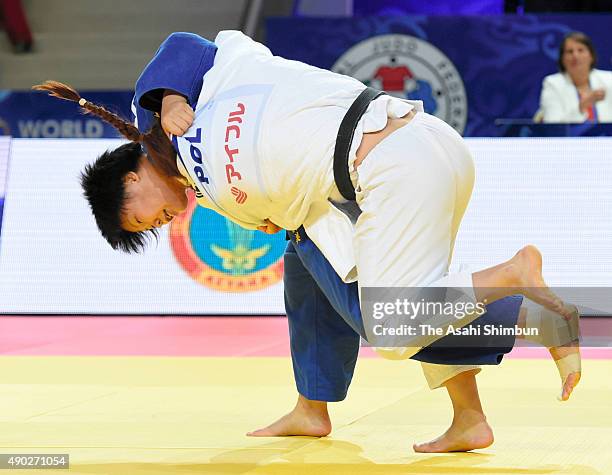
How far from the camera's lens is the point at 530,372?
3.93m

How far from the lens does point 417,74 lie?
8.38m

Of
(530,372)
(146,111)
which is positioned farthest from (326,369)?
(530,372)

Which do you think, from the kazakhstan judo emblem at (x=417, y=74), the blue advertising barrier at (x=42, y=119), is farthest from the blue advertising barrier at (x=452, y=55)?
the blue advertising barrier at (x=42, y=119)

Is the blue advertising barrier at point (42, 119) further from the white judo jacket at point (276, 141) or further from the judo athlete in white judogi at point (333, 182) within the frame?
the white judo jacket at point (276, 141)

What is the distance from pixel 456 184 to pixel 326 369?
0.71m

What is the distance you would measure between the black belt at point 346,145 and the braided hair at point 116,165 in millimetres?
493

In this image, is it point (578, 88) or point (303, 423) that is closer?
point (303, 423)

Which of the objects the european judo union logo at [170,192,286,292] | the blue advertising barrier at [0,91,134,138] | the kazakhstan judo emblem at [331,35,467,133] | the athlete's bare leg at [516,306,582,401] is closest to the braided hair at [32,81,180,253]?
the athlete's bare leg at [516,306,582,401]

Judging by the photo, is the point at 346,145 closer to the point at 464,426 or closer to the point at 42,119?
the point at 464,426

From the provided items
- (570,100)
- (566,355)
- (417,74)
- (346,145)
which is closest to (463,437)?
(566,355)

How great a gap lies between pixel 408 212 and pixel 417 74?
620cm

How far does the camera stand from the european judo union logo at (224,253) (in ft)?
17.6

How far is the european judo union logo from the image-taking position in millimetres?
5367

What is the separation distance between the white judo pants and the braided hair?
0.59 m
